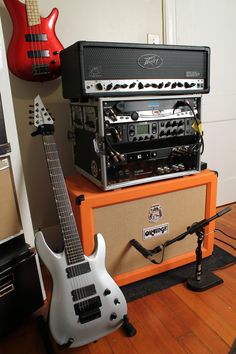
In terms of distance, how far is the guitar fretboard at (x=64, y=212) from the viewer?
102 cm

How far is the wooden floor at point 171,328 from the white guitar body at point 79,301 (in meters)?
0.10

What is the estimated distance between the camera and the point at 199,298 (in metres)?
1.25

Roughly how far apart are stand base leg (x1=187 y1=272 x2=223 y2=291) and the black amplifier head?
904 millimetres

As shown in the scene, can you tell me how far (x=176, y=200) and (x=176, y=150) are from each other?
0.81 ft

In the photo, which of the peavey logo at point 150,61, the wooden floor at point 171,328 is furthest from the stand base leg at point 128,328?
the peavey logo at point 150,61

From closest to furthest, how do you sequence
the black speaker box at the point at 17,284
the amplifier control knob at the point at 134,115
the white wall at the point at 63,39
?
the black speaker box at the point at 17,284
the amplifier control knob at the point at 134,115
the white wall at the point at 63,39

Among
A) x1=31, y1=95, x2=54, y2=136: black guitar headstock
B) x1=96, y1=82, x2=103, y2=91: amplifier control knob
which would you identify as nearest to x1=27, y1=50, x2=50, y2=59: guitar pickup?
x1=31, y1=95, x2=54, y2=136: black guitar headstock

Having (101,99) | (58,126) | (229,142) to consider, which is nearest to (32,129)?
(58,126)

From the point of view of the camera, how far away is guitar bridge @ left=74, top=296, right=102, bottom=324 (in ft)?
3.15

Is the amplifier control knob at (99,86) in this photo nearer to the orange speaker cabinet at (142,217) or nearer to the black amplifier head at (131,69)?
the black amplifier head at (131,69)

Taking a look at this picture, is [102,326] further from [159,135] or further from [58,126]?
[58,126]

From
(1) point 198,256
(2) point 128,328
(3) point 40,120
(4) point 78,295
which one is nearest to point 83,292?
(4) point 78,295

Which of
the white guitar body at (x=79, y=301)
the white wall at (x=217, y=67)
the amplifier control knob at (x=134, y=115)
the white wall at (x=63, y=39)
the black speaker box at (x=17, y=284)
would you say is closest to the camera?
the white guitar body at (x=79, y=301)

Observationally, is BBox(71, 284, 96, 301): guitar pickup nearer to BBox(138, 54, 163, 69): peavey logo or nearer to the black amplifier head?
the black amplifier head
